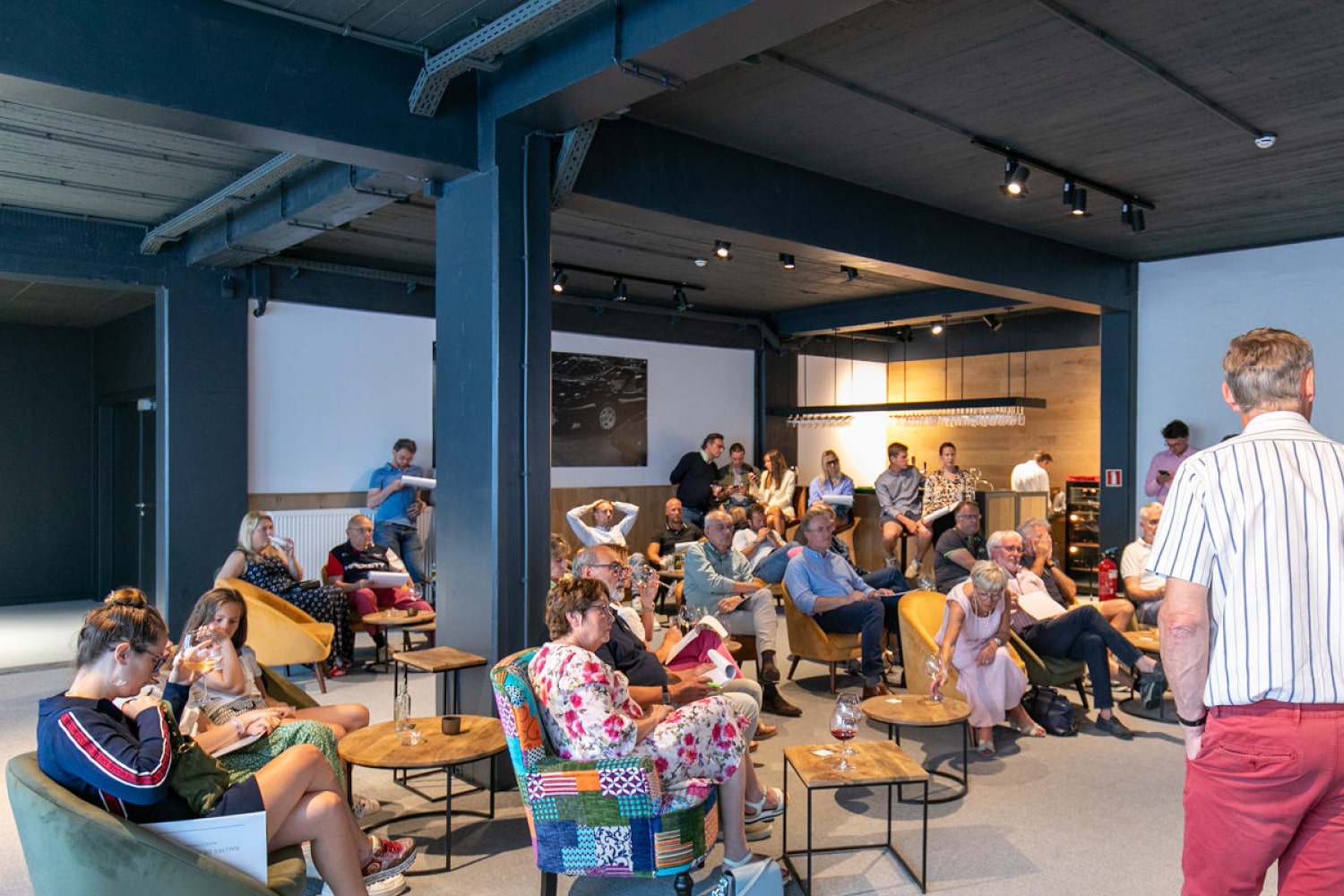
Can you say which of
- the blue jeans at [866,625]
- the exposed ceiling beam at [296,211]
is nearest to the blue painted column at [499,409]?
the exposed ceiling beam at [296,211]

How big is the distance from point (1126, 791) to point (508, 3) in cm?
446

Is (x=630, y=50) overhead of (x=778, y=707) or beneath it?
overhead

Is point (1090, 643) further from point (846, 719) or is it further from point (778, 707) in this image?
point (846, 719)

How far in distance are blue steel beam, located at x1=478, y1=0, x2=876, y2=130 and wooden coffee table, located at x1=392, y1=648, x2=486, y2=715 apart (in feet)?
8.41

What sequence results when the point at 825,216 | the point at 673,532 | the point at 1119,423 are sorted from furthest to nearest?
the point at 673,532 → the point at 1119,423 → the point at 825,216

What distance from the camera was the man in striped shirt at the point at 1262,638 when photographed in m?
1.89

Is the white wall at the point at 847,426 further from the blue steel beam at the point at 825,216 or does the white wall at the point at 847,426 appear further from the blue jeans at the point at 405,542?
the blue jeans at the point at 405,542

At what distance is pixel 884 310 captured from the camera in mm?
11055

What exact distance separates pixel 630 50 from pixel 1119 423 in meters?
7.15

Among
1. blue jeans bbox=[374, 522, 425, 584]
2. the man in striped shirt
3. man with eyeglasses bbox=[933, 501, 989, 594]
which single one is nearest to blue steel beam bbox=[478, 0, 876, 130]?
the man in striped shirt

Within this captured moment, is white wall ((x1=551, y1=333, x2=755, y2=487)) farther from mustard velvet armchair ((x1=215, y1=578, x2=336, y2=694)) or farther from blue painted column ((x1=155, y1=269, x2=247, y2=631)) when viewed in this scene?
mustard velvet armchair ((x1=215, y1=578, x2=336, y2=694))

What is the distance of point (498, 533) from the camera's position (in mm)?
4469

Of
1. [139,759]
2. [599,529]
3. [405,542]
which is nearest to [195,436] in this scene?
[405,542]

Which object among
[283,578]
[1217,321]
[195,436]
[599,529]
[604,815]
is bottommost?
[604,815]
